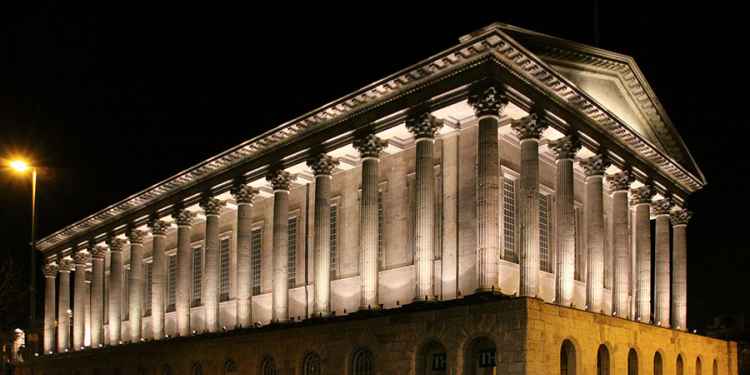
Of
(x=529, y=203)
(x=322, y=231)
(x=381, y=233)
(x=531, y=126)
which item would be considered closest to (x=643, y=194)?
(x=531, y=126)

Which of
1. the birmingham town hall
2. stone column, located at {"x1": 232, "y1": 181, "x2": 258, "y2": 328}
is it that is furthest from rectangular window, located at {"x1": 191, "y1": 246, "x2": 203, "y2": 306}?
stone column, located at {"x1": 232, "y1": 181, "x2": 258, "y2": 328}

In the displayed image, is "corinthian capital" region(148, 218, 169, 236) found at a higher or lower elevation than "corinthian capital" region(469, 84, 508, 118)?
lower

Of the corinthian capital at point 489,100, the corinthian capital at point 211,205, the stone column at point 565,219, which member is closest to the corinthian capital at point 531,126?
the corinthian capital at point 489,100

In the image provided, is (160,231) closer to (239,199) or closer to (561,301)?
(239,199)

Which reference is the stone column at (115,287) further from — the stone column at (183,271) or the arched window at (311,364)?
the arched window at (311,364)

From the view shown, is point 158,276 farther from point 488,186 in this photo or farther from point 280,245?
point 488,186

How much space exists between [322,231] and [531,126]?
34.5 ft

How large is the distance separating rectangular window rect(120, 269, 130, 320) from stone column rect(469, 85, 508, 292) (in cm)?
3338

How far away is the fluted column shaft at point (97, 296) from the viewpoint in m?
57.7

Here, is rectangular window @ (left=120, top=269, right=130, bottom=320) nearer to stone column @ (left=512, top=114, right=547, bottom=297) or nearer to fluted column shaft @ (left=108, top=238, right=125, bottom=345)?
fluted column shaft @ (left=108, top=238, right=125, bottom=345)

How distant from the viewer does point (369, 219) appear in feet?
117

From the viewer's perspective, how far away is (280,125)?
132 ft

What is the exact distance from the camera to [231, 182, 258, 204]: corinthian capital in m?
43.8

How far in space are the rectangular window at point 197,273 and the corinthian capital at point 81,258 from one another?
12.1 metres
